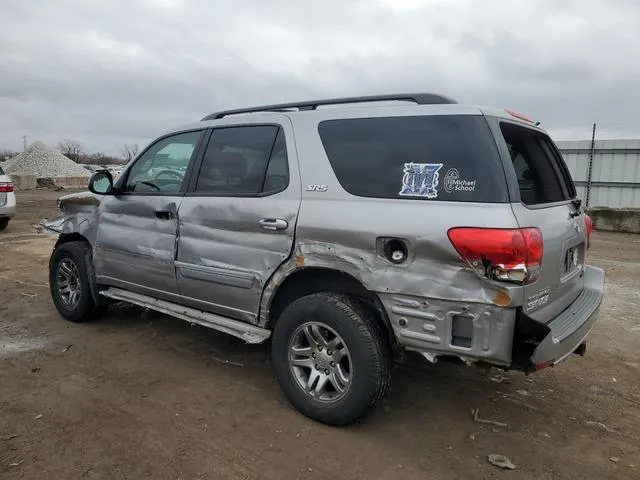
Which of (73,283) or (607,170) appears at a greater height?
(607,170)

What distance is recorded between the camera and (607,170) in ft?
46.1

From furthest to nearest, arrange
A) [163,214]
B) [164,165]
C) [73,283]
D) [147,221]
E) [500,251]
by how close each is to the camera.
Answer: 1. [73,283]
2. [164,165]
3. [147,221]
4. [163,214]
5. [500,251]

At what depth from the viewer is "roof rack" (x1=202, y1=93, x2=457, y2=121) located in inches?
125

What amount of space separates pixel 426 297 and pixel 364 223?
55 centimetres

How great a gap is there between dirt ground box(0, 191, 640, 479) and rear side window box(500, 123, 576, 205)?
1.47m

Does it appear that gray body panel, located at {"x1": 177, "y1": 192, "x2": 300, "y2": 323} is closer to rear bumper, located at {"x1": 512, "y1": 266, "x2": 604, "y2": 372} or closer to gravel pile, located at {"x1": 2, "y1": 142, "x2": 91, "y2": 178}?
rear bumper, located at {"x1": 512, "y1": 266, "x2": 604, "y2": 372}

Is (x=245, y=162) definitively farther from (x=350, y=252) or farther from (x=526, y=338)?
(x=526, y=338)

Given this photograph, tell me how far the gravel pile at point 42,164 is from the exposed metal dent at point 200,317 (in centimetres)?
3889

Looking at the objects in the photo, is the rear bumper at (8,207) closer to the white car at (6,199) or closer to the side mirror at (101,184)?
the white car at (6,199)

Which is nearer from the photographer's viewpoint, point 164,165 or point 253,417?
point 253,417

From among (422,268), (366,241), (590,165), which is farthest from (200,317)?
(590,165)

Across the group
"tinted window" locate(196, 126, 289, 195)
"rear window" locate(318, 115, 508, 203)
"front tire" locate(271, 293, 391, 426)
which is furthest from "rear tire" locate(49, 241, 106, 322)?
"rear window" locate(318, 115, 508, 203)

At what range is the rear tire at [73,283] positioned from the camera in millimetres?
4992

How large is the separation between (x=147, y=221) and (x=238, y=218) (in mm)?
1088
